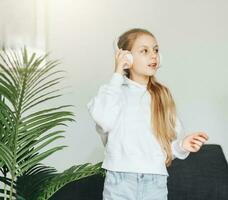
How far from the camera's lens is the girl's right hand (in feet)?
4.14

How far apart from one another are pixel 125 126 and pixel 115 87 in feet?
0.44

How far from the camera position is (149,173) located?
1254 mm

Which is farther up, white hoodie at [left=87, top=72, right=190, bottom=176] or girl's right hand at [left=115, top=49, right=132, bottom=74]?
girl's right hand at [left=115, top=49, right=132, bottom=74]

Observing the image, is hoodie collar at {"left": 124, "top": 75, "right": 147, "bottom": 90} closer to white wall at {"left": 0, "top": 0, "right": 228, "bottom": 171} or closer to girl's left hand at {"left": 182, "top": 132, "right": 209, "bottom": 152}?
girl's left hand at {"left": 182, "top": 132, "right": 209, "bottom": 152}

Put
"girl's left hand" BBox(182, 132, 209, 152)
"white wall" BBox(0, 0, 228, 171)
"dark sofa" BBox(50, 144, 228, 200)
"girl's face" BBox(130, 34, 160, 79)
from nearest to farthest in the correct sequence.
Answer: "girl's left hand" BBox(182, 132, 209, 152) < "girl's face" BBox(130, 34, 160, 79) < "dark sofa" BBox(50, 144, 228, 200) < "white wall" BBox(0, 0, 228, 171)

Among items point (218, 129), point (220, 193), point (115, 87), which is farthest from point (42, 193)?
point (218, 129)

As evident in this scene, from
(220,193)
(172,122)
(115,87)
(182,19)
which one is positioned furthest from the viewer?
(182,19)

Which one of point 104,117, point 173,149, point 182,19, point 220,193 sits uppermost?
point 182,19

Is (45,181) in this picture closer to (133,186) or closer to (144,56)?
(133,186)

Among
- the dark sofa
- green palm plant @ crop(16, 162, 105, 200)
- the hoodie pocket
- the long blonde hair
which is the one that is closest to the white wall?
the dark sofa

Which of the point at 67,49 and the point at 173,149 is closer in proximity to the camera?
the point at 173,149

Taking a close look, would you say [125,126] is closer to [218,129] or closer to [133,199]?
[133,199]

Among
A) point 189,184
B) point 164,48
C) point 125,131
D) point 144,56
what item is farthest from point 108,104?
point 164,48

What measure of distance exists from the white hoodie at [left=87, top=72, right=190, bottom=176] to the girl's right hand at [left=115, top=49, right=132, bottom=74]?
2 cm
